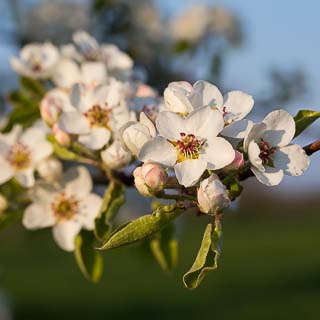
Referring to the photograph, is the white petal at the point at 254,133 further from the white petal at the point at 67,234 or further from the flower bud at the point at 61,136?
the white petal at the point at 67,234

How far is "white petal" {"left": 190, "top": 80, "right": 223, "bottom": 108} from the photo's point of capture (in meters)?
1.33

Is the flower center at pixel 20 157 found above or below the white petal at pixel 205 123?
below

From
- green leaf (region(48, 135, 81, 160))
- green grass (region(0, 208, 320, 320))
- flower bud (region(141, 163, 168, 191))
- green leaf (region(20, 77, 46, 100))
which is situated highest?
flower bud (region(141, 163, 168, 191))

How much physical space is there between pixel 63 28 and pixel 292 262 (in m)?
15.8

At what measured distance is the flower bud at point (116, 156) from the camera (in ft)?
5.32

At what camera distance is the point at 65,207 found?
6.07 feet

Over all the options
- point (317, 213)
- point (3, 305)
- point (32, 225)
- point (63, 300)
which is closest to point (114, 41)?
point (32, 225)

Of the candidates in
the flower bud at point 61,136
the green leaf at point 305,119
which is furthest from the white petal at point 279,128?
the flower bud at point 61,136

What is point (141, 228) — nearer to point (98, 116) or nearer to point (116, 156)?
point (116, 156)

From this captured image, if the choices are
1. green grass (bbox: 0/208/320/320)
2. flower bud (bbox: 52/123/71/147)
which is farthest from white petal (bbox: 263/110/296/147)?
green grass (bbox: 0/208/320/320)

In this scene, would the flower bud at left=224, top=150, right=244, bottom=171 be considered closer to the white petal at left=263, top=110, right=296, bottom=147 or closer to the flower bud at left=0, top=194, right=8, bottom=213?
the white petal at left=263, top=110, right=296, bottom=147

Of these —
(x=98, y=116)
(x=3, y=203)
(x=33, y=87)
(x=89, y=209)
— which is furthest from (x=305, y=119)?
(x=33, y=87)

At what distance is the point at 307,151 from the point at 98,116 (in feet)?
1.64

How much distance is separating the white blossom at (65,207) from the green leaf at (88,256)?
0.05ft
